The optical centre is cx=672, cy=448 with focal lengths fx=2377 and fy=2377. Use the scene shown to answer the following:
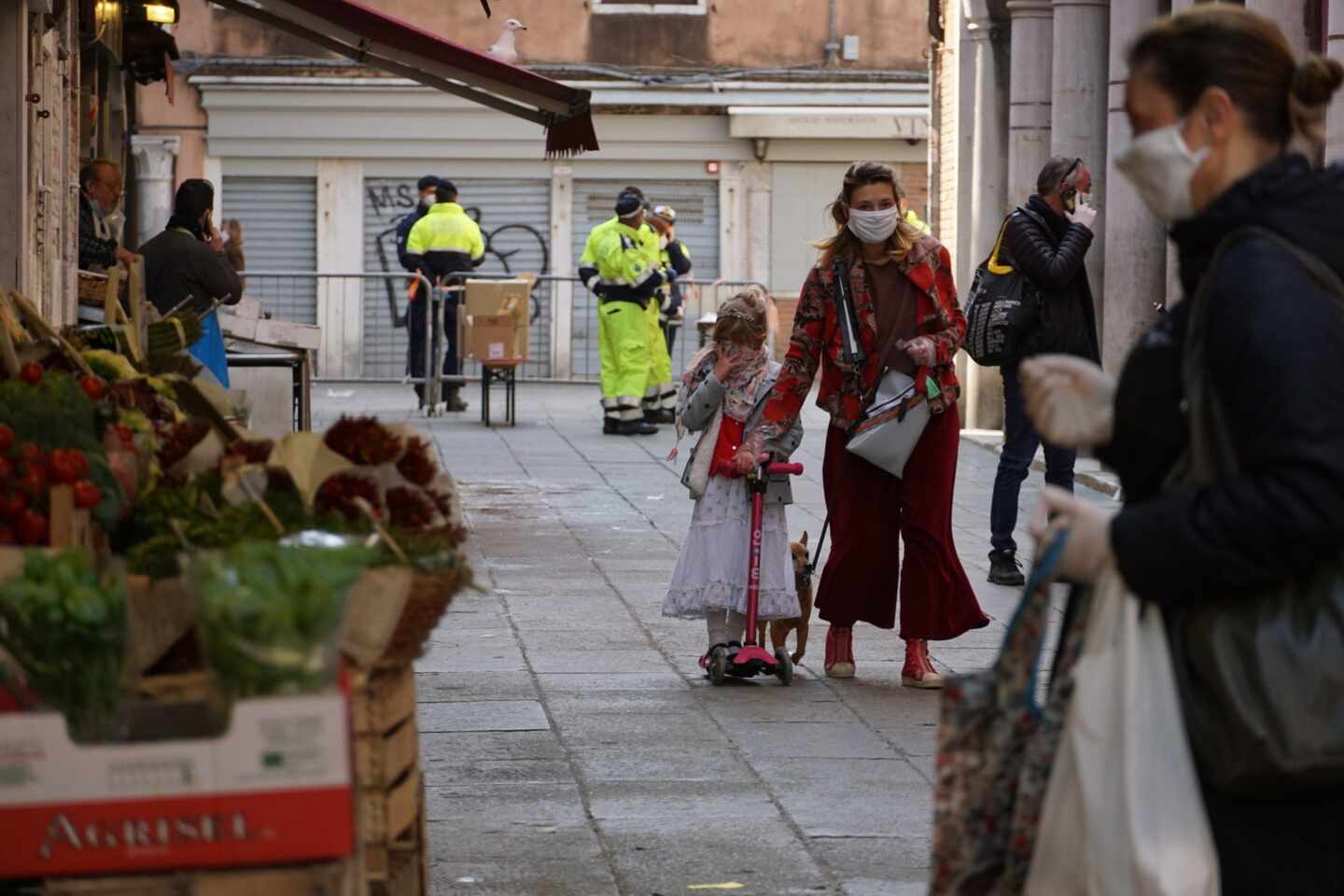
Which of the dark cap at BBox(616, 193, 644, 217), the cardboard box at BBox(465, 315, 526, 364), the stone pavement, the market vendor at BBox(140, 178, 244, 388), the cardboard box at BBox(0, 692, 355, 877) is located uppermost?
the dark cap at BBox(616, 193, 644, 217)

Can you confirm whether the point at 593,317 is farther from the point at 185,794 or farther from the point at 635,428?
the point at 185,794

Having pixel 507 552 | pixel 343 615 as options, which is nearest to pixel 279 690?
pixel 343 615

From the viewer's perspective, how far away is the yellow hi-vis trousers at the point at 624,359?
20.0m

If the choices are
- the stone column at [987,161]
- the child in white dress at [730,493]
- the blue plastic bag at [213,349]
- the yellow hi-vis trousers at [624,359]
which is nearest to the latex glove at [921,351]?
the child in white dress at [730,493]

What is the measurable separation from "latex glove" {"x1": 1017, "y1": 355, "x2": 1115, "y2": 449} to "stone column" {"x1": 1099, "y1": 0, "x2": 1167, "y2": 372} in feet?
42.7

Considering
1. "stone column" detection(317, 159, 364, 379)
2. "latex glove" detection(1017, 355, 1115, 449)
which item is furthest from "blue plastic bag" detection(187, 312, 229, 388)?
"stone column" detection(317, 159, 364, 379)

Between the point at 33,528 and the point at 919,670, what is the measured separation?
15.0ft

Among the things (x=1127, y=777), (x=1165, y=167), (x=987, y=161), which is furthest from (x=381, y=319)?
(x=1127, y=777)

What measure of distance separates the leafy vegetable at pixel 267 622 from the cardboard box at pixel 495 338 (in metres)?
16.8

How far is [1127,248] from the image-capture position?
53.4 ft

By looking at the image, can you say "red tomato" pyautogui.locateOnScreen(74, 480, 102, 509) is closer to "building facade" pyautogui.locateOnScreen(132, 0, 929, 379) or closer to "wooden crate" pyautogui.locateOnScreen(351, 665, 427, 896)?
"wooden crate" pyautogui.locateOnScreen(351, 665, 427, 896)

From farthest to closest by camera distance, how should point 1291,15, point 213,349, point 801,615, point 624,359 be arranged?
point 624,359 < point 213,349 < point 1291,15 < point 801,615

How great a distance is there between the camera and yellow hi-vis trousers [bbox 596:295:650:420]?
65.8ft

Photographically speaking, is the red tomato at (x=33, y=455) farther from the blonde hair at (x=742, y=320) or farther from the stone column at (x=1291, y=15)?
the stone column at (x=1291, y=15)
